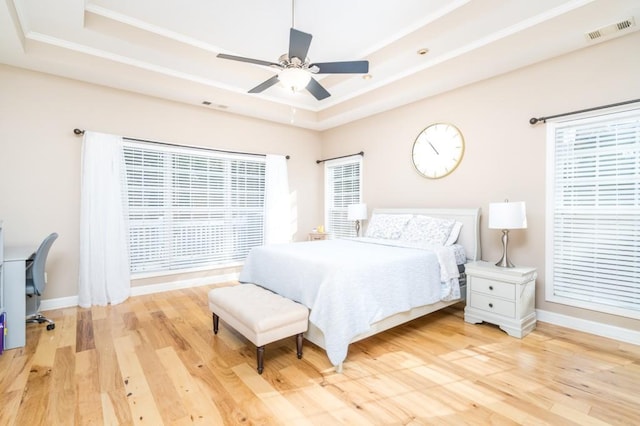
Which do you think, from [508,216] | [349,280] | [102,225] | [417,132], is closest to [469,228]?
[508,216]

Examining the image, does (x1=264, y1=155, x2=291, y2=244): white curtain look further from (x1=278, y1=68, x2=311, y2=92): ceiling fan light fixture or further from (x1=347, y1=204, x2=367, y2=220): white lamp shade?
(x1=278, y1=68, x2=311, y2=92): ceiling fan light fixture

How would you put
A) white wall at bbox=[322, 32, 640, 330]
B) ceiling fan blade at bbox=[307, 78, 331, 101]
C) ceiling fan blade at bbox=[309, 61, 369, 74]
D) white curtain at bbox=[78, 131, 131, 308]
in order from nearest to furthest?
ceiling fan blade at bbox=[309, 61, 369, 74] → white wall at bbox=[322, 32, 640, 330] → ceiling fan blade at bbox=[307, 78, 331, 101] → white curtain at bbox=[78, 131, 131, 308]

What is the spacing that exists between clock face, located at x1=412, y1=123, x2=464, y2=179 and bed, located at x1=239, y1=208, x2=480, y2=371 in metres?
0.57

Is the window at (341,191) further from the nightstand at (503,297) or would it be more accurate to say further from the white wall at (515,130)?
the nightstand at (503,297)

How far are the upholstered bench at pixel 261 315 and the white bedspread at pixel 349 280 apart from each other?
0.43 ft

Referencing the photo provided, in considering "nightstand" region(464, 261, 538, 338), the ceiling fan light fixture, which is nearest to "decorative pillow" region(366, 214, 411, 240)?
"nightstand" region(464, 261, 538, 338)

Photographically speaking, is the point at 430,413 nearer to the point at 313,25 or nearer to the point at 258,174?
the point at 313,25

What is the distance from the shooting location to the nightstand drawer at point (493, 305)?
9.42 feet

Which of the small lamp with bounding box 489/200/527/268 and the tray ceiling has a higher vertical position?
the tray ceiling

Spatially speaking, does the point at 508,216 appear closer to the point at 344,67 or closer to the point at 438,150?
the point at 438,150

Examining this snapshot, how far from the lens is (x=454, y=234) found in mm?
3619

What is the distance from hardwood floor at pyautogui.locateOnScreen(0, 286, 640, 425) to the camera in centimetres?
180

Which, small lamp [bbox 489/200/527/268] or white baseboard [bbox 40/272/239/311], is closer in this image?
small lamp [bbox 489/200/527/268]

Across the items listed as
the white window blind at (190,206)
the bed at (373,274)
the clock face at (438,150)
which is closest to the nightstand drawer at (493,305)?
the bed at (373,274)
